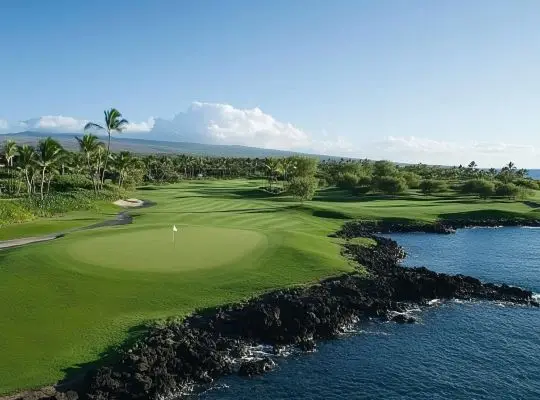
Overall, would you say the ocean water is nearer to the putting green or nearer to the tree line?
the putting green

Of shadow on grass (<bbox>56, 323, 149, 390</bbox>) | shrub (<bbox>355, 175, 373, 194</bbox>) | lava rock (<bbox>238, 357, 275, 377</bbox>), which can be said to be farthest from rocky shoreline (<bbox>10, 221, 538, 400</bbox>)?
shrub (<bbox>355, 175, 373, 194</bbox>)

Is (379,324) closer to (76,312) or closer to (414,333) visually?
(414,333)

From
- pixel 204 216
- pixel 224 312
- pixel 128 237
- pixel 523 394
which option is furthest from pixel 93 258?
pixel 204 216

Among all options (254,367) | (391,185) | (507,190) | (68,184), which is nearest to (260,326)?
(254,367)

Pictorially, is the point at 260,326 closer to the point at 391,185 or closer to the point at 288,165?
the point at 391,185

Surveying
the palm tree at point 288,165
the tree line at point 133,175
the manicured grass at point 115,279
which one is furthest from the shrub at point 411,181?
the manicured grass at point 115,279

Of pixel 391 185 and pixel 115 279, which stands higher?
pixel 391 185

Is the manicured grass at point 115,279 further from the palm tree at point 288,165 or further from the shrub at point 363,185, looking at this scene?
the palm tree at point 288,165
